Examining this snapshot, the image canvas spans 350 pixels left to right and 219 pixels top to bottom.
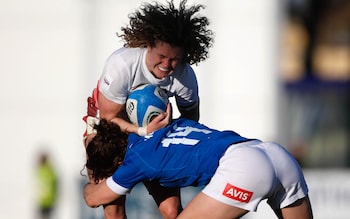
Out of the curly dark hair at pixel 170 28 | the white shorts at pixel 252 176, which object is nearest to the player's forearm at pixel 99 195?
the white shorts at pixel 252 176

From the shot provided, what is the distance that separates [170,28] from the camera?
723cm

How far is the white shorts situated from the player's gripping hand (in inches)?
16.9

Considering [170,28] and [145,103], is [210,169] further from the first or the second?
[170,28]

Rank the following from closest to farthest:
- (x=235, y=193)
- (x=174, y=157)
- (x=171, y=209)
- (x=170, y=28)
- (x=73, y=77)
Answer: (x=235, y=193), (x=174, y=157), (x=170, y=28), (x=171, y=209), (x=73, y=77)

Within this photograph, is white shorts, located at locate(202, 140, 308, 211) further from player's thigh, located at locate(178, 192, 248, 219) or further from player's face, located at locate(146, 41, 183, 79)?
player's face, located at locate(146, 41, 183, 79)

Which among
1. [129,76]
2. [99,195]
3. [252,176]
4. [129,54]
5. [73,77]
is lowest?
[73,77]

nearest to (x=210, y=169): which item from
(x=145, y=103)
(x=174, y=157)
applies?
(x=174, y=157)

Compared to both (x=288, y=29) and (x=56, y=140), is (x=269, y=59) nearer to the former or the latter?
(x=288, y=29)

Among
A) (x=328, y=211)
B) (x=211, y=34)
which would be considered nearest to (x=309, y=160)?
(x=328, y=211)

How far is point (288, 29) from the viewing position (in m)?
21.3

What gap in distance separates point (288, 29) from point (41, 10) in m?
4.33

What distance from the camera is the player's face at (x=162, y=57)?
23.7 ft

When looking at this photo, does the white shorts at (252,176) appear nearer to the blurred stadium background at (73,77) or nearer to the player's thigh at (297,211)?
the player's thigh at (297,211)

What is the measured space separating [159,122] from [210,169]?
0.43 meters
